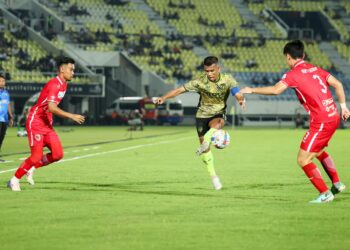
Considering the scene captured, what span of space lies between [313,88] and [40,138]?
4857 millimetres

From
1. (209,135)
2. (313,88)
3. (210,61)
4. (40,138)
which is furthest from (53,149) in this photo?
(313,88)

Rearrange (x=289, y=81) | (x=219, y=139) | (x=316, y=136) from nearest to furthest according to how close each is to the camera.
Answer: (x=289, y=81) → (x=316, y=136) → (x=219, y=139)

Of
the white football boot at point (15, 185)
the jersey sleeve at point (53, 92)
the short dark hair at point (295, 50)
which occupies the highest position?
the short dark hair at point (295, 50)

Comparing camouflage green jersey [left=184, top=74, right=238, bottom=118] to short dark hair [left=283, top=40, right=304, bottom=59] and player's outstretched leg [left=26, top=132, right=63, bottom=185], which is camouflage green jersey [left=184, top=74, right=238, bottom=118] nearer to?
player's outstretched leg [left=26, top=132, right=63, bottom=185]

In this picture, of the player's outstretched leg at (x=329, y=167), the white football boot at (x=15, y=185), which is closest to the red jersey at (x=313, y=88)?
the player's outstretched leg at (x=329, y=167)

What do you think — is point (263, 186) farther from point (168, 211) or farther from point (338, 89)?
point (168, 211)

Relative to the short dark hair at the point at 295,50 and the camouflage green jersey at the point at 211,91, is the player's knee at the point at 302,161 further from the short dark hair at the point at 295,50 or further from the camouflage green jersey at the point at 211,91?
the camouflage green jersey at the point at 211,91

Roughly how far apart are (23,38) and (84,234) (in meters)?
60.7

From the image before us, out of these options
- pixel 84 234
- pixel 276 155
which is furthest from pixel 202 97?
pixel 276 155

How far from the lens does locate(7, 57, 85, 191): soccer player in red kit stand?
49.7 ft

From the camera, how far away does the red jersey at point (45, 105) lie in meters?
15.1

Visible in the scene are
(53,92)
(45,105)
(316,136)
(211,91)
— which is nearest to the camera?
(316,136)

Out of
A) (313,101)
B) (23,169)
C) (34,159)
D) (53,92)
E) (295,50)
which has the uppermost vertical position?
(295,50)

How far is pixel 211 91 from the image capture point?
15.9 m
